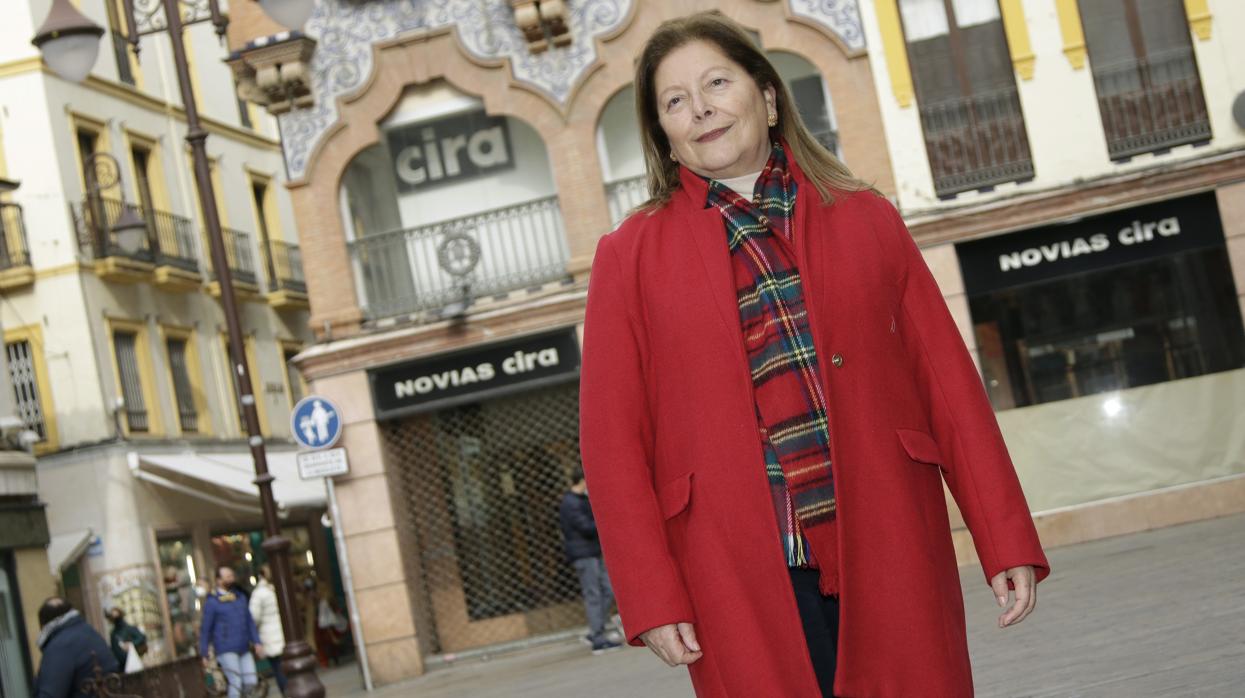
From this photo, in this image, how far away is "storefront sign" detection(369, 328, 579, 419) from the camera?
70.3ft

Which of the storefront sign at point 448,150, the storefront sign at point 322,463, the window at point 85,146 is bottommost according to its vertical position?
the storefront sign at point 322,463

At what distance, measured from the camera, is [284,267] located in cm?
3803

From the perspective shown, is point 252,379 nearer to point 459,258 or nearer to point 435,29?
point 459,258

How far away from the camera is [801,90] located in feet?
70.1

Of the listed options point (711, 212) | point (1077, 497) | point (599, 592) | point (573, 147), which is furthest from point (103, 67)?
point (711, 212)

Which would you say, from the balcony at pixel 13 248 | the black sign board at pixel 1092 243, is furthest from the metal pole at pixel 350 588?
the balcony at pixel 13 248

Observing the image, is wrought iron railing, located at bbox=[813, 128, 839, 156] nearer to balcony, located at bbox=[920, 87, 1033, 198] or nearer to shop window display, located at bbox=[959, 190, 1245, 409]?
balcony, located at bbox=[920, 87, 1033, 198]

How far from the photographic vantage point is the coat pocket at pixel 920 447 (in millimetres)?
3740

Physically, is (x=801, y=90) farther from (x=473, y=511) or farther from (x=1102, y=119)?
(x=473, y=511)

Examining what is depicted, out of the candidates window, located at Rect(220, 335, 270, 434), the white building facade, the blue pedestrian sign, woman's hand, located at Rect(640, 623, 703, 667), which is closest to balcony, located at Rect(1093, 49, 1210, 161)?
the blue pedestrian sign

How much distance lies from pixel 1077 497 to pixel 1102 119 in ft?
14.0

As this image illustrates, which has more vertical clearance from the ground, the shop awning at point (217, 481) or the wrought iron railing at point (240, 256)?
the wrought iron railing at point (240, 256)

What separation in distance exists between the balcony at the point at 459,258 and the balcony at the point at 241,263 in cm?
1385

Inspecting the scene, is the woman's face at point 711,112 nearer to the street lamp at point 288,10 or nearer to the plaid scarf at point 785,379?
the plaid scarf at point 785,379
